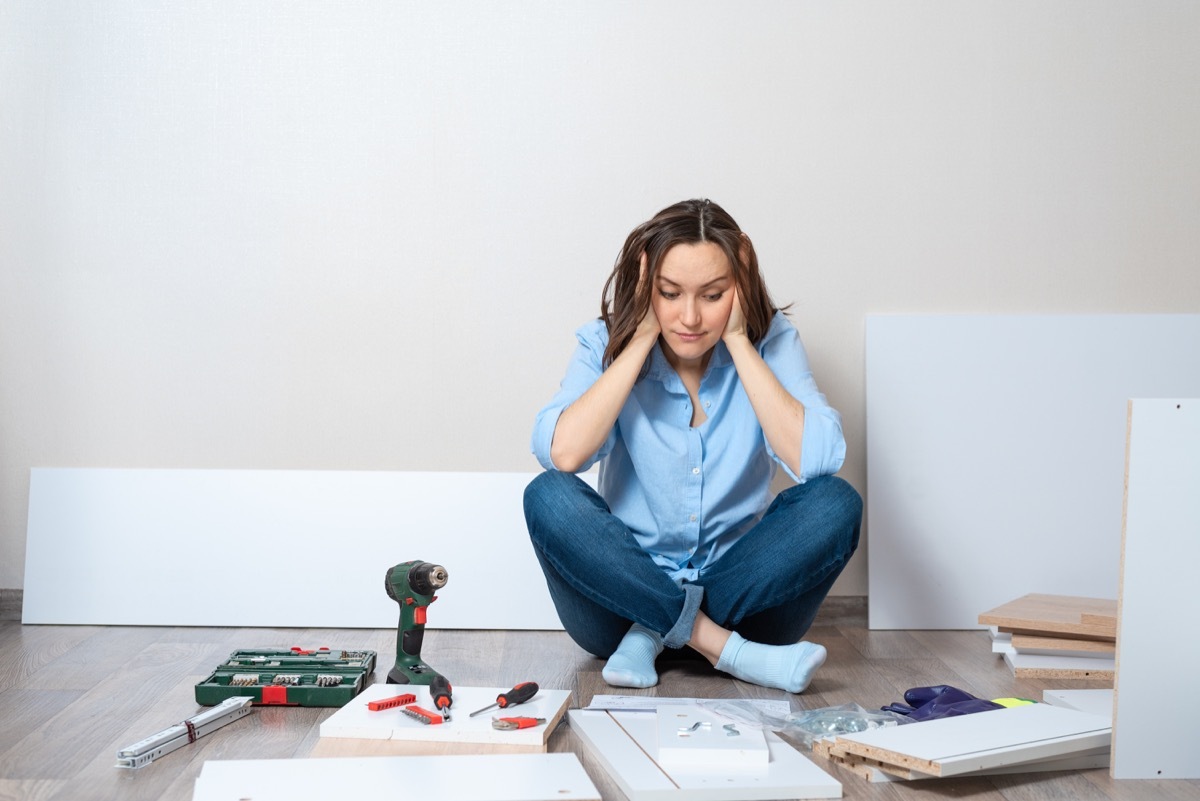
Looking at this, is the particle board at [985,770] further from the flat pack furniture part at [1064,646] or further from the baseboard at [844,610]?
the baseboard at [844,610]

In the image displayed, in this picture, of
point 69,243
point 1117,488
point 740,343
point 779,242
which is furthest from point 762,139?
point 69,243

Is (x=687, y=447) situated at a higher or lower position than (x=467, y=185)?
lower

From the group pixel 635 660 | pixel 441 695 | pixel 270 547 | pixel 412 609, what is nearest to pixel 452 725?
pixel 441 695

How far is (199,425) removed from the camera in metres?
2.76

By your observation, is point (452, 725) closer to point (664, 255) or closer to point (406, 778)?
point (406, 778)

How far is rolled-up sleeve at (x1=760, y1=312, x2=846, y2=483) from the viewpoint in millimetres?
2129

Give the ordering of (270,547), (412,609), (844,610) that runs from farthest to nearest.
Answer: (844,610)
(270,547)
(412,609)

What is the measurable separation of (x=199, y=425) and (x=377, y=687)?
3.83 feet

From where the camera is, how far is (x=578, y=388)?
7.42 feet

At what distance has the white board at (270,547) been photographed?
2.68 metres

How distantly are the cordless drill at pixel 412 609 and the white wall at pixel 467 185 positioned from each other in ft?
2.72

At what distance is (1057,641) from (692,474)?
83 centimetres

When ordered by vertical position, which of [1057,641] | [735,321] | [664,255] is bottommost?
[1057,641]

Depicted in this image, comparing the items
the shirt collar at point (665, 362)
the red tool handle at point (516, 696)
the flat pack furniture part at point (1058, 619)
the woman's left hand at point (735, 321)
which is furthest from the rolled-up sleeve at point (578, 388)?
the flat pack furniture part at point (1058, 619)
